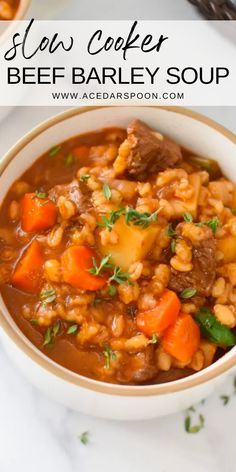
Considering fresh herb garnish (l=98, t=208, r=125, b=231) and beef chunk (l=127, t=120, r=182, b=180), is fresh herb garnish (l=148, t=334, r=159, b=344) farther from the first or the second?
beef chunk (l=127, t=120, r=182, b=180)

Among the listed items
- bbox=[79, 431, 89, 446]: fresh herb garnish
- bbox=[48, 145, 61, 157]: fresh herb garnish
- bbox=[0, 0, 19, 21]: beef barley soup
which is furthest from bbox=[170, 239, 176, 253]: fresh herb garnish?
bbox=[0, 0, 19, 21]: beef barley soup

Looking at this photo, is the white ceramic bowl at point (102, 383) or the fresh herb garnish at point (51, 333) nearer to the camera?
the white ceramic bowl at point (102, 383)

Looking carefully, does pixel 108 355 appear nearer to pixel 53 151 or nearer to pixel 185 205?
pixel 185 205

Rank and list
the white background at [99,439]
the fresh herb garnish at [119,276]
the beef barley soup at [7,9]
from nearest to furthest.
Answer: the fresh herb garnish at [119,276], the white background at [99,439], the beef barley soup at [7,9]

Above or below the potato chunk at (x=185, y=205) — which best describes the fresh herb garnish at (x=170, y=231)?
below

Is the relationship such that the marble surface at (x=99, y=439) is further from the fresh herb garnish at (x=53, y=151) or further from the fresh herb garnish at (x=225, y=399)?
the fresh herb garnish at (x=53, y=151)

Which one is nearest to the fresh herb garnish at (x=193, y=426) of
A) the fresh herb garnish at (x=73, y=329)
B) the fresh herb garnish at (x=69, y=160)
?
the fresh herb garnish at (x=73, y=329)
